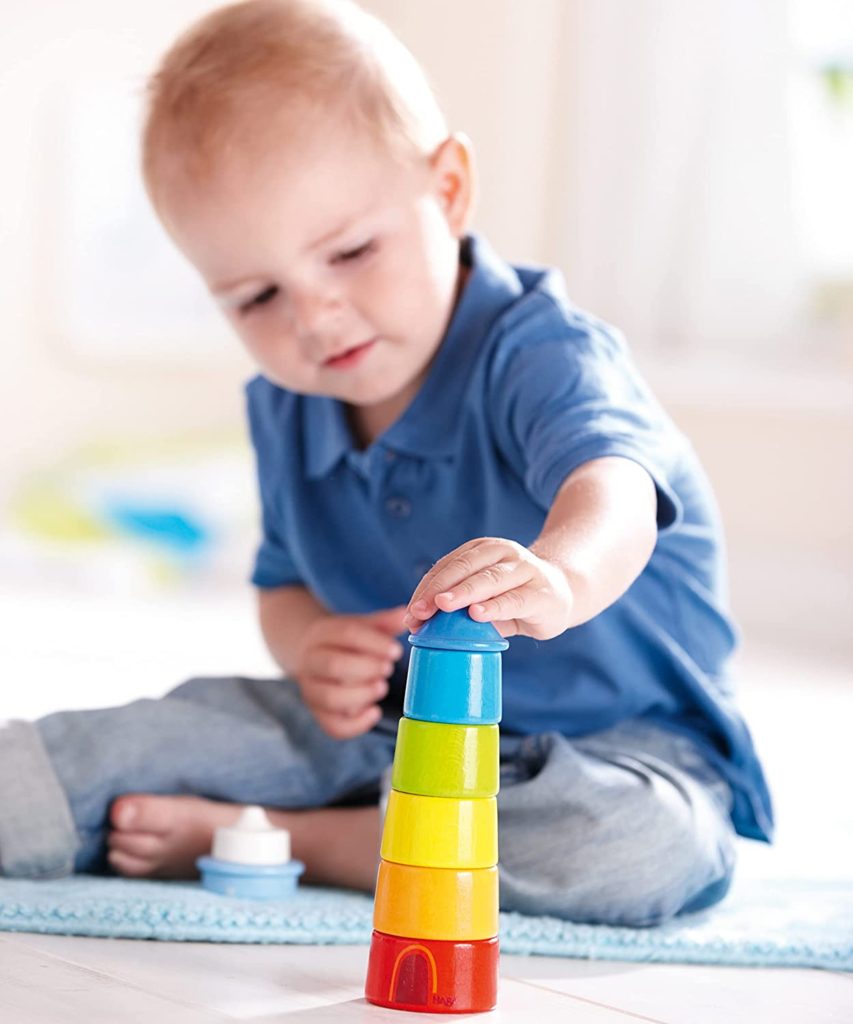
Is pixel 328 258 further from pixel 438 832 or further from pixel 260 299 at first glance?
pixel 438 832

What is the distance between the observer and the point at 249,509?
3.30 metres

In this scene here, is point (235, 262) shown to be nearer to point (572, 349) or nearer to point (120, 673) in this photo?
point (572, 349)

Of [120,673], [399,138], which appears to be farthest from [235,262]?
[120,673]

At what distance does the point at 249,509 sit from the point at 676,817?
7.70 ft

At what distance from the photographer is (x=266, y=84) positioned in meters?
1.11

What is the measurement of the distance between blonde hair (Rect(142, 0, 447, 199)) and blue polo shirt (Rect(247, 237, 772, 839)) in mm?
145

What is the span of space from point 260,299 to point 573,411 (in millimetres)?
273

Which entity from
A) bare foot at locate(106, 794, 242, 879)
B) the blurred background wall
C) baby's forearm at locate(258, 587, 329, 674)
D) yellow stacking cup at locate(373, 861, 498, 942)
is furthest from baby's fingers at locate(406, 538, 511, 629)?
the blurred background wall

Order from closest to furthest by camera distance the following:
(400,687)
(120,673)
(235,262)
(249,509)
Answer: (235,262)
(400,687)
(120,673)
(249,509)

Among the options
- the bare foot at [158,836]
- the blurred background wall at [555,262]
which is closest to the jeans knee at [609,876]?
the bare foot at [158,836]

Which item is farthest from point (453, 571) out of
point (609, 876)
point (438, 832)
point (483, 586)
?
point (609, 876)

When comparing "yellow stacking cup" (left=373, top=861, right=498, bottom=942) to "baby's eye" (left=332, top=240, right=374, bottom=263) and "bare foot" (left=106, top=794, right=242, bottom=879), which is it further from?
"baby's eye" (left=332, top=240, right=374, bottom=263)

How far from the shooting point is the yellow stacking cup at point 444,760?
748 mm

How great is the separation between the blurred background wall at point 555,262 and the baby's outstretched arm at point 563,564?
1.85 metres
